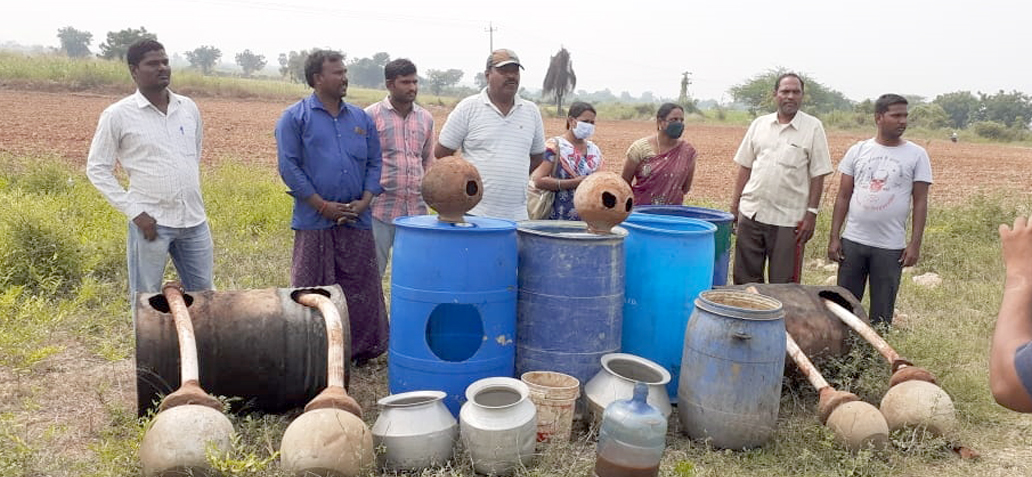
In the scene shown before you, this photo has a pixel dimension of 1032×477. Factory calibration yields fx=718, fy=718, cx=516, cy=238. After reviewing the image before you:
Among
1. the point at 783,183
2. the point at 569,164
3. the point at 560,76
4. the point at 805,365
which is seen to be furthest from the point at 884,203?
the point at 560,76

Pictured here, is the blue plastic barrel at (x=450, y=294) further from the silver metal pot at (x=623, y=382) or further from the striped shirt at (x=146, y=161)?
the striped shirt at (x=146, y=161)

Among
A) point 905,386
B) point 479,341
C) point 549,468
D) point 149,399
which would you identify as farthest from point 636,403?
point 149,399

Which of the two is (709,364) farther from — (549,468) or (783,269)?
(783,269)

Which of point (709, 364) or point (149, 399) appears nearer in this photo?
point (149, 399)

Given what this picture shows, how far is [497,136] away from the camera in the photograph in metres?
4.37

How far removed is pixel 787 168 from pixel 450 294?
279 cm

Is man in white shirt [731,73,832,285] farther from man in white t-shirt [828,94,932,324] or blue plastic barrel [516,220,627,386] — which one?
blue plastic barrel [516,220,627,386]

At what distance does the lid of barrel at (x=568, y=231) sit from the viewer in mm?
3688

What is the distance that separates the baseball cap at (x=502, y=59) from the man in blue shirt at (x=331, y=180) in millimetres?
821

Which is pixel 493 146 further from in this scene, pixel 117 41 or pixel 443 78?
pixel 443 78

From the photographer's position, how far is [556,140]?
17.1 feet

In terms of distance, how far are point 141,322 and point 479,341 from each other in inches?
67.4

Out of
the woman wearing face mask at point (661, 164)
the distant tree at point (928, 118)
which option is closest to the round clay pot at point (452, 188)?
the woman wearing face mask at point (661, 164)

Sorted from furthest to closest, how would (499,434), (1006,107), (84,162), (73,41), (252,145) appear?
(73,41) → (1006,107) → (252,145) → (84,162) → (499,434)
